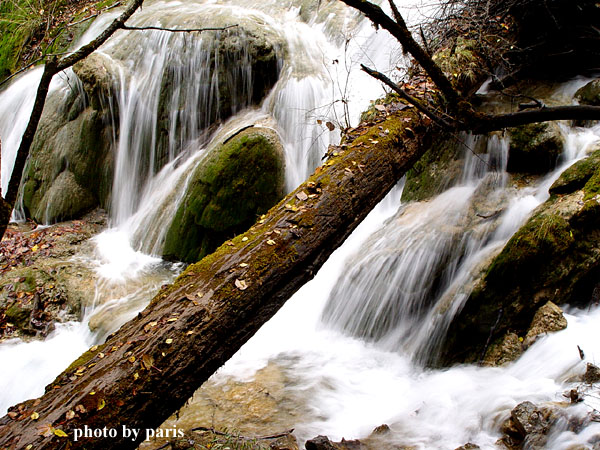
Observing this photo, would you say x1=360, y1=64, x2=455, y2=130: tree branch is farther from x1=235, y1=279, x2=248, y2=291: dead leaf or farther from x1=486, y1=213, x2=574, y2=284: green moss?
x1=486, y1=213, x2=574, y2=284: green moss

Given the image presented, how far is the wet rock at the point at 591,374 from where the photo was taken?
282 cm

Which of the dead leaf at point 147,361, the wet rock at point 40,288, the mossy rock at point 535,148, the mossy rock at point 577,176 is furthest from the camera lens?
the wet rock at point 40,288

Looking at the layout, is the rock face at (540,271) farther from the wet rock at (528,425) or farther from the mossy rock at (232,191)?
the mossy rock at (232,191)

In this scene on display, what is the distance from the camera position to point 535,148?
16.6ft

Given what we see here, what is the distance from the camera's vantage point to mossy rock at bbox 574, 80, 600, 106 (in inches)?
205

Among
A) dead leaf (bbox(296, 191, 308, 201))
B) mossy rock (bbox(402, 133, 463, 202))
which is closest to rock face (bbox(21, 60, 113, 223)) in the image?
mossy rock (bbox(402, 133, 463, 202))

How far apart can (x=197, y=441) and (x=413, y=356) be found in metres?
2.36

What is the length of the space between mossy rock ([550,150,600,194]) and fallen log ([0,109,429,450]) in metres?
2.13

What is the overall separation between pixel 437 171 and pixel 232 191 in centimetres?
331

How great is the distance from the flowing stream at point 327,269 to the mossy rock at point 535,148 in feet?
0.45

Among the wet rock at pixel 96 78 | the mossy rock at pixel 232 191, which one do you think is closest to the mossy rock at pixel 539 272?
the mossy rock at pixel 232 191

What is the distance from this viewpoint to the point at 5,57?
1320cm

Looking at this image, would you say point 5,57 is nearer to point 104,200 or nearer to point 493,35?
point 104,200

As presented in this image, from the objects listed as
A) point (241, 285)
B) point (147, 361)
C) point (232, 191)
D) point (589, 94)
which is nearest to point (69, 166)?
point (232, 191)
